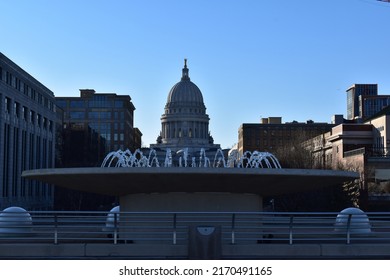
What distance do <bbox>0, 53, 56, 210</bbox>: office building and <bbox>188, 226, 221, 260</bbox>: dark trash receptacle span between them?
45639 mm

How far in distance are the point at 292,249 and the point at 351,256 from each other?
4.83 feet

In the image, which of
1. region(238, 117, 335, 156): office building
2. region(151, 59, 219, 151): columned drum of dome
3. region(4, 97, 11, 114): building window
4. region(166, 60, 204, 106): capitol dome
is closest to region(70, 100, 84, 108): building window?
region(151, 59, 219, 151): columned drum of dome

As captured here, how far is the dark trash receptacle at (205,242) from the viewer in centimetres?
1488

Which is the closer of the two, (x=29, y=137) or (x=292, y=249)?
(x=292, y=249)

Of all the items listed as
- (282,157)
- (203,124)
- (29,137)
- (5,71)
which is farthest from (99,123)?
(5,71)

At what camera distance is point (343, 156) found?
86.2 m

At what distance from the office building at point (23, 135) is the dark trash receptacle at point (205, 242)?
45.6 metres

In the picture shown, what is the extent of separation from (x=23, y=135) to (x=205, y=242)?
2179 inches

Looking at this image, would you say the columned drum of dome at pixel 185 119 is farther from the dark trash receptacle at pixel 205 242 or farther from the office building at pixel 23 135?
the dark trash receptacle at pixel 205 242

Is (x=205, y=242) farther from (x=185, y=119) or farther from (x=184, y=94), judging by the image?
(x=184, y=94)

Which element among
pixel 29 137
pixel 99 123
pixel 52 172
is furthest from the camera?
pixel 99 123

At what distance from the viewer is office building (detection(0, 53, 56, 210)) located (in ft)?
195

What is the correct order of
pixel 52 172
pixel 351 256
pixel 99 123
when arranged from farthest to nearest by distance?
pixel 99 123 → pixel 52 172 → pixel 351 256
